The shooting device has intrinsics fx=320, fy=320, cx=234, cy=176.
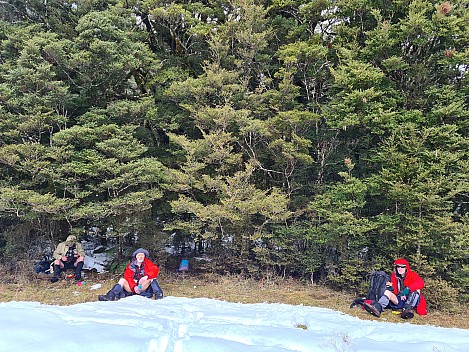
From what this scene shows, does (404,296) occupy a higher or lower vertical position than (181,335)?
lower

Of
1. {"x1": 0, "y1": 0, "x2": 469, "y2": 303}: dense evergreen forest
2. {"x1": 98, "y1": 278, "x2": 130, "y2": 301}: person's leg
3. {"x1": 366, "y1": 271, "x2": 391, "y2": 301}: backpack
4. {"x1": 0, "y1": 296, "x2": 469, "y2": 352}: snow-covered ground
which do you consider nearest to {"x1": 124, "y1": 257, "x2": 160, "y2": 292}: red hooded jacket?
{"x1": 98, "y1": 278, "x2": 130, "y2": 301}: person's leg

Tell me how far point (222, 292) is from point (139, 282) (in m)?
1.80

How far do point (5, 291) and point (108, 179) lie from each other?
2.86 metres

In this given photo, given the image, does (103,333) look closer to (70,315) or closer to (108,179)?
(70,315)

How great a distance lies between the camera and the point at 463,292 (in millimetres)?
6035

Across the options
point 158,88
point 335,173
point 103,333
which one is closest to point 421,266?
point 335,173

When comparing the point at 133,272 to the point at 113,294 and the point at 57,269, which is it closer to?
the point at 113,294

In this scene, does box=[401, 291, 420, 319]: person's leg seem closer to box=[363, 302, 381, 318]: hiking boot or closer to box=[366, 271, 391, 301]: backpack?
box=[366, 271, 391, 301]: backpack

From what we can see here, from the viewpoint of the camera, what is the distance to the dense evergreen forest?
20.1 ft

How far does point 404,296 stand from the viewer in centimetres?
552

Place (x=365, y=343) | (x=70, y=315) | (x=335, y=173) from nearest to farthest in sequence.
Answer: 1. (x=365, y=343)
2. (x=70, y=315)
3. (x=335, y=173)

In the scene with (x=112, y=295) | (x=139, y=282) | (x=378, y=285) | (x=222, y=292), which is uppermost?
(x=378, y=285)

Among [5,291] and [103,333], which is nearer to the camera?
[103,333]

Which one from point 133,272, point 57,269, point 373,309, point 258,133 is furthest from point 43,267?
point 373,309
